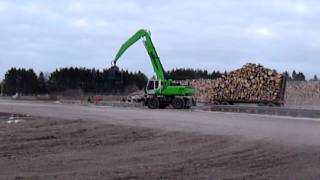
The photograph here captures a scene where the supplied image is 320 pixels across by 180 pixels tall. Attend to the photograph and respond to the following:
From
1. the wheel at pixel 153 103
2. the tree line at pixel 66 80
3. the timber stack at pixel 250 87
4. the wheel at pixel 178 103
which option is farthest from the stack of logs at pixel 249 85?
the tree line at pixel 66 80

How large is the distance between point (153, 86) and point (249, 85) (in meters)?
10.4

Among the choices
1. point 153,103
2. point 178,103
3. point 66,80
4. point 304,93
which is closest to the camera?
point 178,103

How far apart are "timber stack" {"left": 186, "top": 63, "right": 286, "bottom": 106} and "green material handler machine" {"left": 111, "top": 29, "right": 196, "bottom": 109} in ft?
24.9

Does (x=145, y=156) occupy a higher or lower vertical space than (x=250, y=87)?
lower

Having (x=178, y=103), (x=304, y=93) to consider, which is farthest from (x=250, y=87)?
(x=304, y=93)

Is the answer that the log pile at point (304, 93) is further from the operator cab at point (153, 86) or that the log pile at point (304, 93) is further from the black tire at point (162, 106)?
the operator cab at point (153, 86)

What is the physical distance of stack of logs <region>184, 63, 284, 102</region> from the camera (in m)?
50.9

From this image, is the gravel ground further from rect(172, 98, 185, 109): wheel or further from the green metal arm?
the green metal arm

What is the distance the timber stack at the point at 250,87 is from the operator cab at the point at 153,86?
8832mm

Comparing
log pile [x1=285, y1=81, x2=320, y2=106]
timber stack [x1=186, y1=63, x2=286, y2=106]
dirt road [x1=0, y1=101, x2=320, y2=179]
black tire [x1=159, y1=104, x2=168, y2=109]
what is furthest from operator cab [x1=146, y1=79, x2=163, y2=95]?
dirt road [x1=0, y1=101, x2=320, y2=179]

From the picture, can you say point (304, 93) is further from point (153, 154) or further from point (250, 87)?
point (153, 154)

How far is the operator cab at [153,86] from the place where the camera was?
46.5 metres

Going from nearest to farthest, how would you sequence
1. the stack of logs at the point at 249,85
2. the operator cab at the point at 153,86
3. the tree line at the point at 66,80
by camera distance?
the operator cab at the point at 153,86 < the stack of logs at the point at 249,85 < the tree line at the point at 66,80

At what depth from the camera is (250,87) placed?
174 feet
